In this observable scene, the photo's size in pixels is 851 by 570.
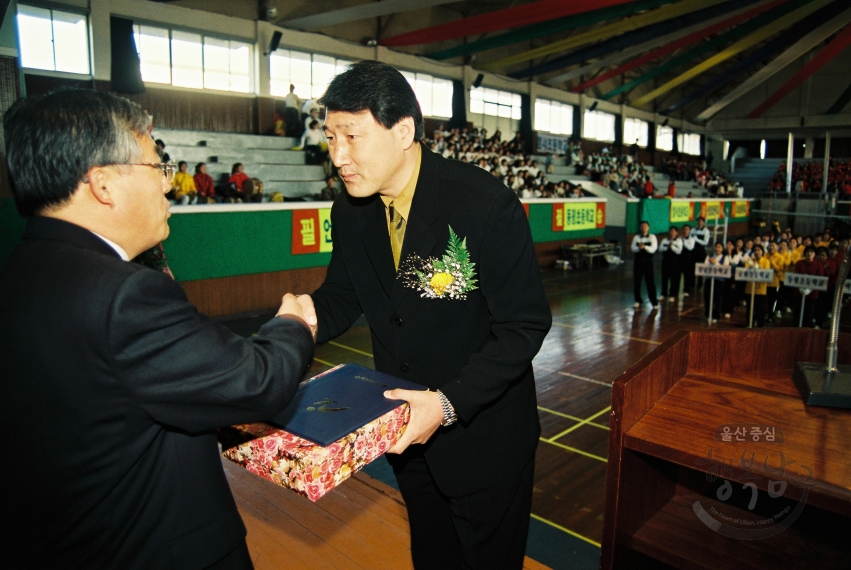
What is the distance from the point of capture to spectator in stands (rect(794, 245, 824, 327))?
7.57 metres

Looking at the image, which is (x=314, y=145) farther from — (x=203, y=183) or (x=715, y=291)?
(x=715, y=291)

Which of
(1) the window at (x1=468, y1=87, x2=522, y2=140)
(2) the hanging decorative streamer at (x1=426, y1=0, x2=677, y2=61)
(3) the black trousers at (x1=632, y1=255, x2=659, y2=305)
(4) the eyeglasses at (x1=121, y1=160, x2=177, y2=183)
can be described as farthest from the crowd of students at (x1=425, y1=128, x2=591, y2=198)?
(4) the eyeglasses at (x1=121, y1=160, x2=177, y2=183)

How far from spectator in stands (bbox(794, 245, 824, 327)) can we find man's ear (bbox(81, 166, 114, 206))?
844cm

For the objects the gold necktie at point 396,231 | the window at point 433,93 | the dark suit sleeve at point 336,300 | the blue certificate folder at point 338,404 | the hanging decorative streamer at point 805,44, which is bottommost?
the blue certificate folder at point 338,404

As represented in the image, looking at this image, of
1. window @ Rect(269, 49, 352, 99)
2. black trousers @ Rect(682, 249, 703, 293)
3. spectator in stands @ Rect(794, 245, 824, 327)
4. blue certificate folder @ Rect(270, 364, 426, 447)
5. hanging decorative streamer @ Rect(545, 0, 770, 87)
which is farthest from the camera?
window @ Rect(269, 49, 352, 99)

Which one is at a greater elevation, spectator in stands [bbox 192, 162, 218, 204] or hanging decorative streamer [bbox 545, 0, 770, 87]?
hanging decorative streamer [bbox 545, 0, 770, 87]

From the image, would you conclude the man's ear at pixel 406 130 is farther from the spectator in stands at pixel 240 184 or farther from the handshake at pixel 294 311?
the spectator in stands at pixel 240 184

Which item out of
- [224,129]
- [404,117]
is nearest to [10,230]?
[404,117]

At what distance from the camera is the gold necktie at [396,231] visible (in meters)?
1.67

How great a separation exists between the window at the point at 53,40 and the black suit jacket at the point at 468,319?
36.8 feet

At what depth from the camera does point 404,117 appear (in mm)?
1463

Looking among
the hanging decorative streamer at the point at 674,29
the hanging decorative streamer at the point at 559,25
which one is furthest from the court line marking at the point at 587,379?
the hanging decorative streamer at the point at 674,29

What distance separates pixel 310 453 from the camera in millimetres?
1102

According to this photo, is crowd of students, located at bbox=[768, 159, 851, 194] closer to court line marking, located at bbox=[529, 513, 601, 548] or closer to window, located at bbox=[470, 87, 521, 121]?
window, located at bbox=[470, 87, 521, 121]
